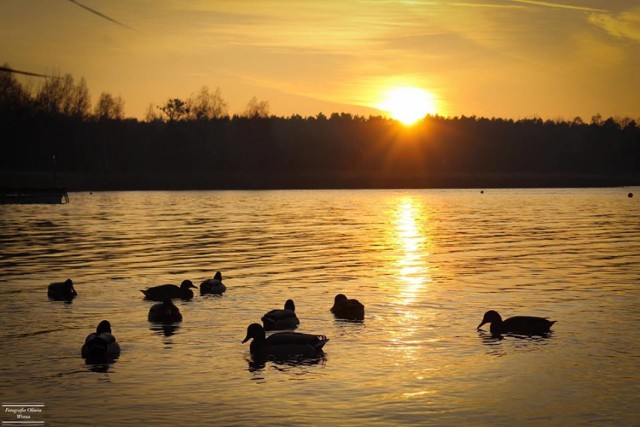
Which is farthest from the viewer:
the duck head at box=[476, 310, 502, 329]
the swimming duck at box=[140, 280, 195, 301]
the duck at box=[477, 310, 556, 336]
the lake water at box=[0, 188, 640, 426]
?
the swimming duck at box=[140, 280, 195, 301]

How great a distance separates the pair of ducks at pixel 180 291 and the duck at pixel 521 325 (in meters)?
9.67

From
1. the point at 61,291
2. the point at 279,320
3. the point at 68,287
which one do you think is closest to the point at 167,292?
the point at 68,287

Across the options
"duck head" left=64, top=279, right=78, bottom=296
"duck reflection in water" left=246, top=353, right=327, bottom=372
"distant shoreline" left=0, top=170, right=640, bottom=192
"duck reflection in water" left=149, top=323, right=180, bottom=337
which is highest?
"distant shoreline" left=0, top=170, right=640, bottom=192

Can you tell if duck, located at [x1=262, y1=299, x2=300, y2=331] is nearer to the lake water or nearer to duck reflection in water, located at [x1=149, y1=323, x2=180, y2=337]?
the lake water

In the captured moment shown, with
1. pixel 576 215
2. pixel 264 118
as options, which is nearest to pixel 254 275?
pixel 576 215

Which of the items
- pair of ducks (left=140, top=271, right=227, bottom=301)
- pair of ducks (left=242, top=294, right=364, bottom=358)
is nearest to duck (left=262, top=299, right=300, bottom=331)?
pair of ducks (left=242, top=294, right=364, bottom=358)

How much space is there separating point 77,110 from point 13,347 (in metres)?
145

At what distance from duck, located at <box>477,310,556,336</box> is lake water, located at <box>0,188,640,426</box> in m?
0.31

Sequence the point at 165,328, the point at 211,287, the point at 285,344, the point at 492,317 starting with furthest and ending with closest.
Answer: the point at 211,287, the point at 165,328, the point at 492,317, the point at 285,344

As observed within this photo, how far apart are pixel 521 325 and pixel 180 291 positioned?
10.7m

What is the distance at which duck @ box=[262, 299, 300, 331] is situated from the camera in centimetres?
2066

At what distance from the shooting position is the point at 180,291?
26062 mm

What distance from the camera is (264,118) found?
575 feet

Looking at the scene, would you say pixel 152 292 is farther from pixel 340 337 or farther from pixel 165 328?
pixel 340 337
